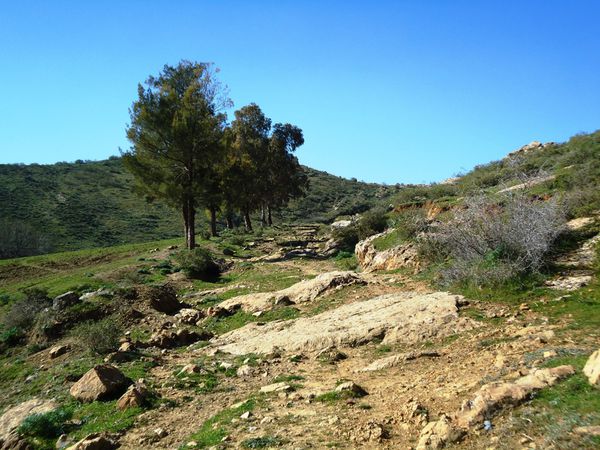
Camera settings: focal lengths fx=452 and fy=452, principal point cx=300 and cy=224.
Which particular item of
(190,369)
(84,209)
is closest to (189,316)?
(190,369)

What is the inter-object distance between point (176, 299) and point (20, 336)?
17.2ft

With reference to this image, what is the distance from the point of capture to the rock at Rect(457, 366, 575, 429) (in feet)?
17.3

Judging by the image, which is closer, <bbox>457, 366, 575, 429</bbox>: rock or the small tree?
<bbox>457, 366, 575, 429</bbox>: rock

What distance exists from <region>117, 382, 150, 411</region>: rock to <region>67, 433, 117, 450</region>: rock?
1251 millimetres

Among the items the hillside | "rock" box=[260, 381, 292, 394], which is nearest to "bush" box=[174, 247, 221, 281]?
"rock" box=[260, 381, 292, 394]

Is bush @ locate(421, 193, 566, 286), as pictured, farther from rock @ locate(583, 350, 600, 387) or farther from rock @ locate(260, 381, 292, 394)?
rock @ locate(260, 381, 292, 394)

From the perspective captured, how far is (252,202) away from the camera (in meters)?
40.9

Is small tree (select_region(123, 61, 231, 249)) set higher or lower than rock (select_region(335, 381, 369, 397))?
higher

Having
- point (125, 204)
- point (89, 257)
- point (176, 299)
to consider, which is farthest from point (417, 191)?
point (125, 204)

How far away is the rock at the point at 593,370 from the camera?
5062 mm

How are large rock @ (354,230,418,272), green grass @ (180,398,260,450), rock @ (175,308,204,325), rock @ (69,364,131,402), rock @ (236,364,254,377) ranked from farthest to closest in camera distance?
large rock @ (354,230,418,272)
rock @ (175,308,204,325)
rock @ (236,364,254,377)
rock @ (69,364,131,402)
green grass @ (180,398,260,450)

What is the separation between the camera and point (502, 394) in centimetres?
543

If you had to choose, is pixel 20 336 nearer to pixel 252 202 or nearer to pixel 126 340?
pixel 126 340

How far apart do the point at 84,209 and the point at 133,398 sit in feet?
199
